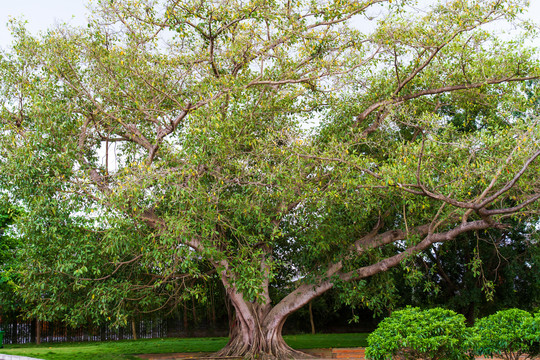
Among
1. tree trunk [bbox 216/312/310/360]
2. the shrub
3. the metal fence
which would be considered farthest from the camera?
the metal fence

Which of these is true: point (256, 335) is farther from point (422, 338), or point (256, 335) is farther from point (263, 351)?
point (422, 338)

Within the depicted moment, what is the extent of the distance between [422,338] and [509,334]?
4.53 ft

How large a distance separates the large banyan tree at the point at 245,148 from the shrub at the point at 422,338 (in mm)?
2312

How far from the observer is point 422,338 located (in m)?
7.13

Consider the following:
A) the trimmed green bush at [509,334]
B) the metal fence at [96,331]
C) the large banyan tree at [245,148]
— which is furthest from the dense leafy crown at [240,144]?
the metal fence at [96,331]

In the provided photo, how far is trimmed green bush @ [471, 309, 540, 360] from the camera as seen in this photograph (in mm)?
7307

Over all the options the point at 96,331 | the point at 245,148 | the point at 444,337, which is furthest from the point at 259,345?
the point at 96,331

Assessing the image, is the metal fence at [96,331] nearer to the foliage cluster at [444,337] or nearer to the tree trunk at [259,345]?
the tree trunk at [259,345]

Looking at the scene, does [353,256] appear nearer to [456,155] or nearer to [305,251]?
[305,251]

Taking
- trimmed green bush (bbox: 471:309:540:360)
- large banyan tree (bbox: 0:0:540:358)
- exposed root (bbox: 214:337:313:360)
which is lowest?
exposed root (bbox: 214:337:313:360)

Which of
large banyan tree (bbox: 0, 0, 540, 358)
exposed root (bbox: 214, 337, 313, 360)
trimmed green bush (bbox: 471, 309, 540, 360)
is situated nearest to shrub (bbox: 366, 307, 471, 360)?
trimmed green bush (bbox: 471, 309, 540, 360)

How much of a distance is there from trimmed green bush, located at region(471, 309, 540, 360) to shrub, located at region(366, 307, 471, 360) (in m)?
0.30

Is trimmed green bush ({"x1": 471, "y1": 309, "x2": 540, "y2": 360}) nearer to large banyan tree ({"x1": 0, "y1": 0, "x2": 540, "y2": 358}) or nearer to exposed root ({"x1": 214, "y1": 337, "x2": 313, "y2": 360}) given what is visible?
large banyan tree ({"x1": 0, "y1": 0, "x2": 540, "y2": 358})

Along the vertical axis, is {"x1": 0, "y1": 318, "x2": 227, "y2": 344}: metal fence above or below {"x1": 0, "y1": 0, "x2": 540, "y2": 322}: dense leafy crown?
below
